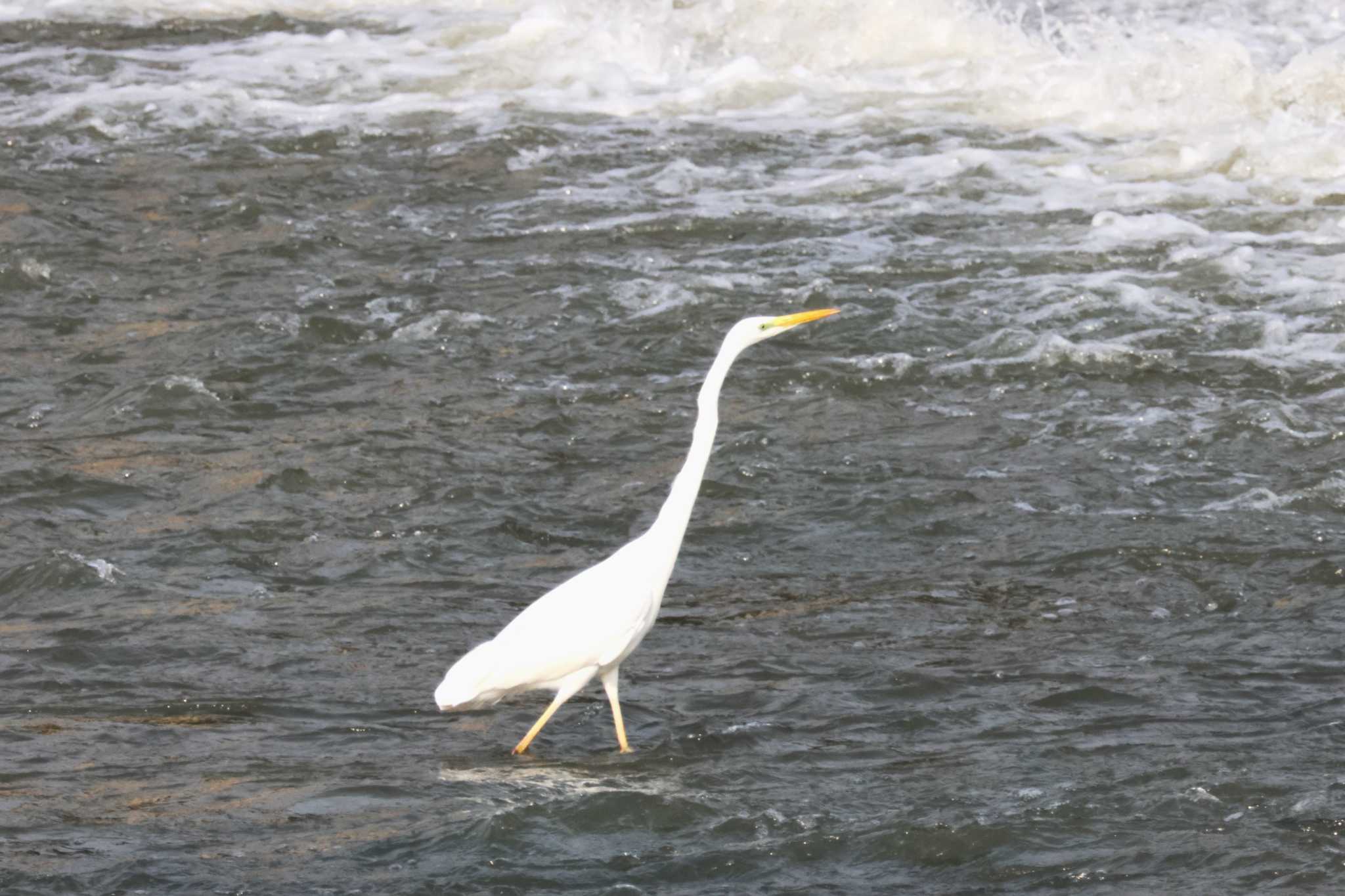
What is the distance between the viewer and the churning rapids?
4234 mm

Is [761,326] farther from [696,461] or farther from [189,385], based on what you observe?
[189,385]

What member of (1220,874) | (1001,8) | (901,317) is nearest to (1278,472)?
(901,317)

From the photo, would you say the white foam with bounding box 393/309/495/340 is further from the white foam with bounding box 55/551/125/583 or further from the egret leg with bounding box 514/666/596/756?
the egret leg with bounding box 514/666/596/756

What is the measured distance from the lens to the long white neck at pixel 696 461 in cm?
496

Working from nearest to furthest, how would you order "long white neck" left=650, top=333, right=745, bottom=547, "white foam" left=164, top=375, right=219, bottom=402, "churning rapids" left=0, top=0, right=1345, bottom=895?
"churning rapids" left=0, top=0, right=1345, bottom=895 < "long white neck" left=650, top=333, right=745, bottom=547 < "white foam" left=164, top=375, right=219, bottom=402

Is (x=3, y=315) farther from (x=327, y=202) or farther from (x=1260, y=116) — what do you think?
(x=1260, y=116)

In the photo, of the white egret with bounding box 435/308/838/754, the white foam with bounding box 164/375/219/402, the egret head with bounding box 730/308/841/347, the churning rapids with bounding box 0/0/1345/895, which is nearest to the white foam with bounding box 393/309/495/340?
the churning rapids with bounding box 0/0/1345/895

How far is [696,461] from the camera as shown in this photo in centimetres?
500

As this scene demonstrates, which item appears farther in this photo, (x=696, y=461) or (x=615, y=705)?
(x=696, y=461)

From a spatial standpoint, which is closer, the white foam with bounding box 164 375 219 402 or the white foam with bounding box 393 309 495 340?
the white foam with bounding box 164 375 219 402

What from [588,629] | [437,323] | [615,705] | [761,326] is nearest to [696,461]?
[761,326]

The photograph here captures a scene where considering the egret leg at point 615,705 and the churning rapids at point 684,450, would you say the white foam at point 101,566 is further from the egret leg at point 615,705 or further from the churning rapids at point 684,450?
the egret leg at point 615,705

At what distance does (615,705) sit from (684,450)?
8.65ft

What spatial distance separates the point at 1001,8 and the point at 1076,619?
32.8ft
